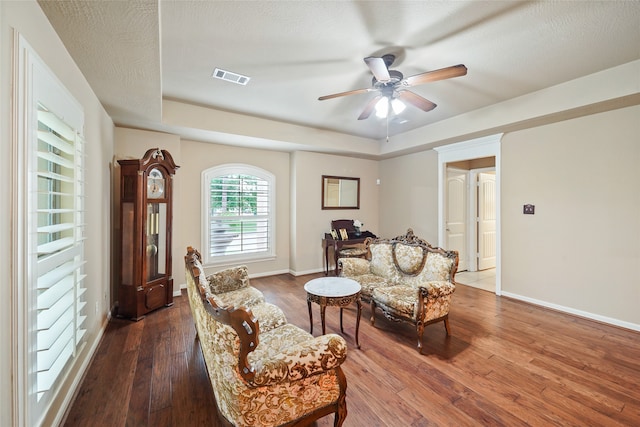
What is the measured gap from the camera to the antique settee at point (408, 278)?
2.53m

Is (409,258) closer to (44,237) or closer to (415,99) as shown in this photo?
(415,99)

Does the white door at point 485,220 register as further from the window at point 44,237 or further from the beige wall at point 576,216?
the window at point 44,237

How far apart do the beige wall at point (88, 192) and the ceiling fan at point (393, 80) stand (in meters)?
1.94

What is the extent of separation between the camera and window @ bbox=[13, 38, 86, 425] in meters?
1.25

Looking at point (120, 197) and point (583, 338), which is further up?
point (120, 197)

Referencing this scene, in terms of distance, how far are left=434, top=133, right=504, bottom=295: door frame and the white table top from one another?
2.77 m

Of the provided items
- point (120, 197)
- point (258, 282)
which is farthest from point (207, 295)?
point (258, 282)

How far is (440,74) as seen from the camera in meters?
2.14

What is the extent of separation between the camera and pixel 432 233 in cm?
503

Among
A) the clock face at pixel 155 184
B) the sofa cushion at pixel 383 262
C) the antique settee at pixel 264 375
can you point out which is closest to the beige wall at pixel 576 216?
the sofa cushion at pixel 383 262

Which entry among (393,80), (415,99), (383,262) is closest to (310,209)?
(383,262)

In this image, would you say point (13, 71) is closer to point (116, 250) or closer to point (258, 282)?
point (116, 250)

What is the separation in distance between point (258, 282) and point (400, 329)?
8.77 feet

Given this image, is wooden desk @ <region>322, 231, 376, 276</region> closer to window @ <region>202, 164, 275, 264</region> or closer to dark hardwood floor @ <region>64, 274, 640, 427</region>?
window @ <region>202, 164, 275, 264</region>
